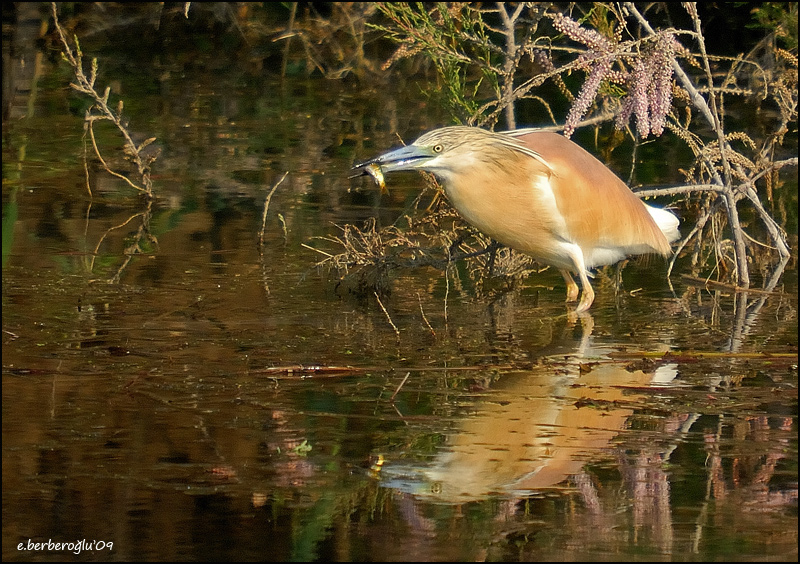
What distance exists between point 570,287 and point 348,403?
2.09 meters

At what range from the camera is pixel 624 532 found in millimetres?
4113

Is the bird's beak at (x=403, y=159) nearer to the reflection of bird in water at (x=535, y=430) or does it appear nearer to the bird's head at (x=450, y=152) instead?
the bird's head at (x=450, y=152)

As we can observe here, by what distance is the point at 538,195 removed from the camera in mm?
6445

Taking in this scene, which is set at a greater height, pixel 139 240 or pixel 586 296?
pixel 139 240

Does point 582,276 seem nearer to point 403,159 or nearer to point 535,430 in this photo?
point 403,159

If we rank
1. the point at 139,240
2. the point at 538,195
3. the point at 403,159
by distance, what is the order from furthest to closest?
1. the point at 139,240
2. the point at 538,195
3. the point at 403,159

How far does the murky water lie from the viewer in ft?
13.6

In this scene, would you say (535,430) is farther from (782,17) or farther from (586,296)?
(782,17)

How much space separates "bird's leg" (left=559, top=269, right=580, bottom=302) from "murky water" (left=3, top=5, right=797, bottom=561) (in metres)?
0.13

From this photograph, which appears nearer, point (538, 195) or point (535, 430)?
point (535, 430)

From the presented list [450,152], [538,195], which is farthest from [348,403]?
[538,195]

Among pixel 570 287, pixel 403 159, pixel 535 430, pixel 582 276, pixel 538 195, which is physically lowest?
pixel 535 430

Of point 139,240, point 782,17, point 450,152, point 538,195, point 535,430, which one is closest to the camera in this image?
point 535,430

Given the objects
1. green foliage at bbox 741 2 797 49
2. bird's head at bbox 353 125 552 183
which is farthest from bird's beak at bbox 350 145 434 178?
green foliage at bbox 741 2 797 49
